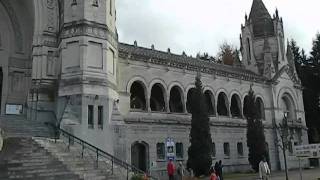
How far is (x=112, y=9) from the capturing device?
29375 millimetres

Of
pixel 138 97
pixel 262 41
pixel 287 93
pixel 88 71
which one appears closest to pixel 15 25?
pixel 88 71

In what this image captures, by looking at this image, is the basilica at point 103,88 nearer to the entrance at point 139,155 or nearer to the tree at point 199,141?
the entrance at point 139,155

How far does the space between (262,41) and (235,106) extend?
11086 millimetres

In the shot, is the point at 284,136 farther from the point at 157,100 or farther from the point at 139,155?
the point at 139,155

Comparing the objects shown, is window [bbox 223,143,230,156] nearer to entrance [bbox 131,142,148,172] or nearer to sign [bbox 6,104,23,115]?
entrance [bbox 131,142,148,172]

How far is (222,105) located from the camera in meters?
41.7

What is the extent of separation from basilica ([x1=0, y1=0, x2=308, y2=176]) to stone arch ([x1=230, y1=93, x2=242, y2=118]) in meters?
0.13

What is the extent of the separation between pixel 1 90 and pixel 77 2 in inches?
350

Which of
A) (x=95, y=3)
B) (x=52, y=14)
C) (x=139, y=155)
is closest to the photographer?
(x=95, y=3)

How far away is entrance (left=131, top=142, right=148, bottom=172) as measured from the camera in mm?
30844

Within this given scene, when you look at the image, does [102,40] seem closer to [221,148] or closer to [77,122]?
[77,122]

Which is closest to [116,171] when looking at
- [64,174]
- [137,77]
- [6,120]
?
[64,174]

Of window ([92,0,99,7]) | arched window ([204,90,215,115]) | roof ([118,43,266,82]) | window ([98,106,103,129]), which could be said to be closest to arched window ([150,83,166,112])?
roof ([118,43,266,82])

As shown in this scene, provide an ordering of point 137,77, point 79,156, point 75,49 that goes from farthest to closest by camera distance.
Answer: point 137,77, point 75,49, point 79,156
